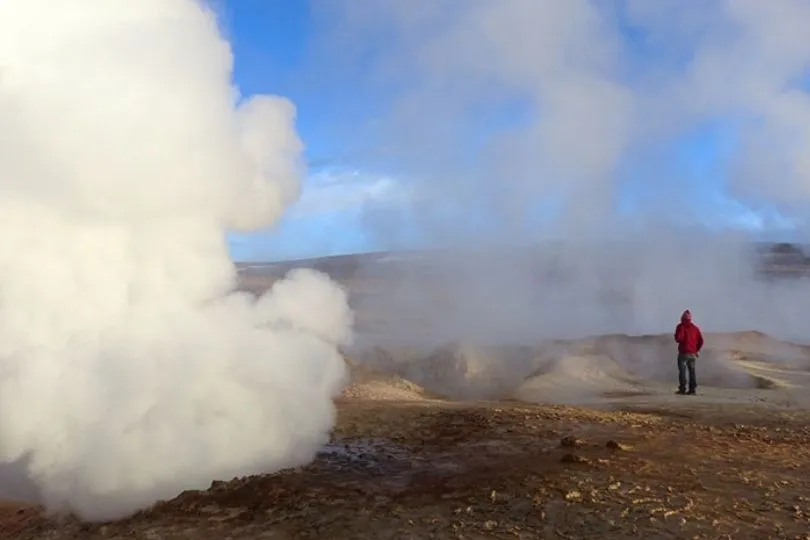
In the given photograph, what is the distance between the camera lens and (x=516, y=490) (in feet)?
15.9

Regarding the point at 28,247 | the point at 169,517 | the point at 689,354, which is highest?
the point at 28,247

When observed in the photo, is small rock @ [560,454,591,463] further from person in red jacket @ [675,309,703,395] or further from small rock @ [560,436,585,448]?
person in red jacket @ [675,309,703,395]

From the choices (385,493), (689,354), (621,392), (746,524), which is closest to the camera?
(746,524)

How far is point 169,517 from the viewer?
4934 mm

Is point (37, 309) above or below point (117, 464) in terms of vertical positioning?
above

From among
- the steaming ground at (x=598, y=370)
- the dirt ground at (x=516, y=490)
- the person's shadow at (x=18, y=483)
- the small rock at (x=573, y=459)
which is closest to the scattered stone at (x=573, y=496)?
the dirt ground at (x=516, y=490)

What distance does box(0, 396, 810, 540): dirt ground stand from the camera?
425cm

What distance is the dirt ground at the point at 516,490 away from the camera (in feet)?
13.9

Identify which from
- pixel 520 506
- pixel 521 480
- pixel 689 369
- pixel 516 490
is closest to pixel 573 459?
pixel 521 480

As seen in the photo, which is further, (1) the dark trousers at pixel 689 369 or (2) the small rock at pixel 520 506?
(1) the dark trousers at pixel 689 369

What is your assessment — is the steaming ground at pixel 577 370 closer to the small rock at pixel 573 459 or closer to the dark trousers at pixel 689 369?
the dark trousers at pixel 689 369

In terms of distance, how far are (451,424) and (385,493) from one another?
2.23 metres

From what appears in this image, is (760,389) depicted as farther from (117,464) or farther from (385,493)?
(117,464)

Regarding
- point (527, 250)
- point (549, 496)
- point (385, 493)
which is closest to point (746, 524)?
point (549, 496)
